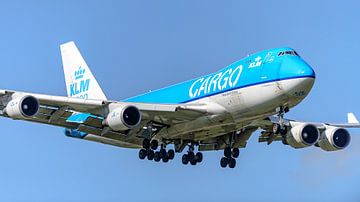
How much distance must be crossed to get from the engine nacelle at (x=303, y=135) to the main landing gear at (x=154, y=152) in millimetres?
7213

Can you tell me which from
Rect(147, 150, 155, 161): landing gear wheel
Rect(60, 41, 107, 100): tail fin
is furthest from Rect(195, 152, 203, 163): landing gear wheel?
Rect(60, 41, 107, 100): tail fin

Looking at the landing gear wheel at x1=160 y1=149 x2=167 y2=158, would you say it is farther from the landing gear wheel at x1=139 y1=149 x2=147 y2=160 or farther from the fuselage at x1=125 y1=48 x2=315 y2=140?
the fuselage at x1=125 y1=48 x2=315 y2=140

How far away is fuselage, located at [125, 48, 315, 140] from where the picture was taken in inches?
1765

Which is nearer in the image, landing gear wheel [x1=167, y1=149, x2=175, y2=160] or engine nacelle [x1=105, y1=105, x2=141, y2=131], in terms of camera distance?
engine nacelle [x1=105, y1=105, x2=141, y2=131]

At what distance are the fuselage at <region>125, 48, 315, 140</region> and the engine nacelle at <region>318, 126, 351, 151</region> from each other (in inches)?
273

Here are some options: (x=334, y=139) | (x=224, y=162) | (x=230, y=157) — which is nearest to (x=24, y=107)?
(x=224, y=162)

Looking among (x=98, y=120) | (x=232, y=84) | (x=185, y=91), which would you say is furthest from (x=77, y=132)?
(x=232, y=84)

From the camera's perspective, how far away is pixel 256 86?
45.8 metres

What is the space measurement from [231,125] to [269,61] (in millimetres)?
Result: 4982

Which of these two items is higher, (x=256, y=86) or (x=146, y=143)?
(x=256, y=86)

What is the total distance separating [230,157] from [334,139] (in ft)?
21.2

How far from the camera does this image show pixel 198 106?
4778 cm

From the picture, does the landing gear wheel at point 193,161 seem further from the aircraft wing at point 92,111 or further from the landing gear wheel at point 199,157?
the aircraft wing at point 92,111

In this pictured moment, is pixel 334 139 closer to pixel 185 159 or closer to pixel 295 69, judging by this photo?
pixel 185 159
